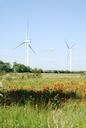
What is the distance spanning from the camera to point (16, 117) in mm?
11719

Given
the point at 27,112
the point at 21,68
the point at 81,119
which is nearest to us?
the point at 81,119

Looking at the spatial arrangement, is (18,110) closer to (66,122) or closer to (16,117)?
(16,117)

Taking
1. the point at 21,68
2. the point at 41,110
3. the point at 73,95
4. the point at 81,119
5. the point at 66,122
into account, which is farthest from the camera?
the point at 21,68

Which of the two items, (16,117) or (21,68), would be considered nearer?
(16,117)

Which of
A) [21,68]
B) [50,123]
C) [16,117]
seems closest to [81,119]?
[50,123]

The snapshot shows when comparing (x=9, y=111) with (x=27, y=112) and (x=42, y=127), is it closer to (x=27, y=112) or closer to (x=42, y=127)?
(x=27, y=112)

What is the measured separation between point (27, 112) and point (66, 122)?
2527 mm

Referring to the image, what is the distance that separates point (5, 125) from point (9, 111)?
210cm

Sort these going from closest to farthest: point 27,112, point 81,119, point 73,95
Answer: point 81,119, point 27,112, point 73,95

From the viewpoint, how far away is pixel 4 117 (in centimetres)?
1155

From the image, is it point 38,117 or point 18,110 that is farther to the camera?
point 18,110

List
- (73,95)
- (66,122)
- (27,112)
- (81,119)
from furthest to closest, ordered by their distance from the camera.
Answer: (73,95)
(27,112)
(81,119)
(66,122)

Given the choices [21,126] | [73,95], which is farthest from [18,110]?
[73,95]

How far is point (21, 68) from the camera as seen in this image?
83938 mm
